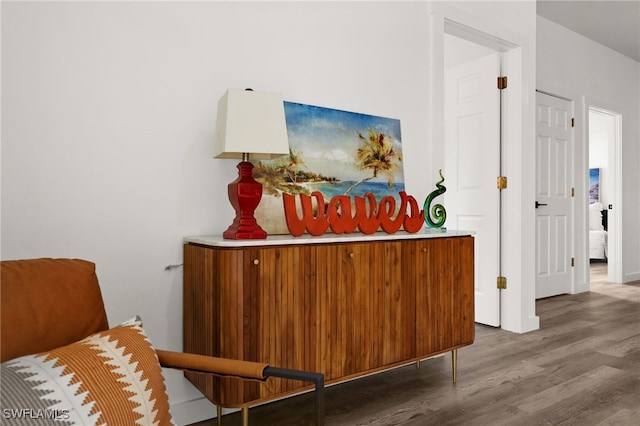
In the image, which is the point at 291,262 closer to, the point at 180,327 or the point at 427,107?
the point at 180,327

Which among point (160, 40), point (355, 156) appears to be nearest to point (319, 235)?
point (355, 156)

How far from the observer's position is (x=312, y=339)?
182cm

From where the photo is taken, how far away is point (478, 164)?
366cm

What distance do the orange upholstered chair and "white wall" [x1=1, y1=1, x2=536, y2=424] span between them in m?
0.57

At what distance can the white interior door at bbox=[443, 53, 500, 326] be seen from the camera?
3545mm

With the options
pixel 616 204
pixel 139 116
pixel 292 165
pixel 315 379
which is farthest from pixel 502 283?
pixel 616 204

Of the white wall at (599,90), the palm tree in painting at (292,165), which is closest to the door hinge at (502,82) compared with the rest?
the white wall at (599,90)

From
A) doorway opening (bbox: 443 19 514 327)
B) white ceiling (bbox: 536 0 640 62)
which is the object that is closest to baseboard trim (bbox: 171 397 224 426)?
doorway opening (bbox: 443 19 514 327)

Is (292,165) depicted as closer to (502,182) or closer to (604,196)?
(502,182)

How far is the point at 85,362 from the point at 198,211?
1.09 metres

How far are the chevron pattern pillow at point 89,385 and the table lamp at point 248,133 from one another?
72 cm

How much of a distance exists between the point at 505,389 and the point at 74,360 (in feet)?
6.89

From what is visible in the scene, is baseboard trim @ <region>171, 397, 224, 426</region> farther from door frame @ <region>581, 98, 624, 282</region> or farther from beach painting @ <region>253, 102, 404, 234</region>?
door frame @ <region>581, 98, 624, 282</region>

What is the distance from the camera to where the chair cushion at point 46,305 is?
40.1 inches
